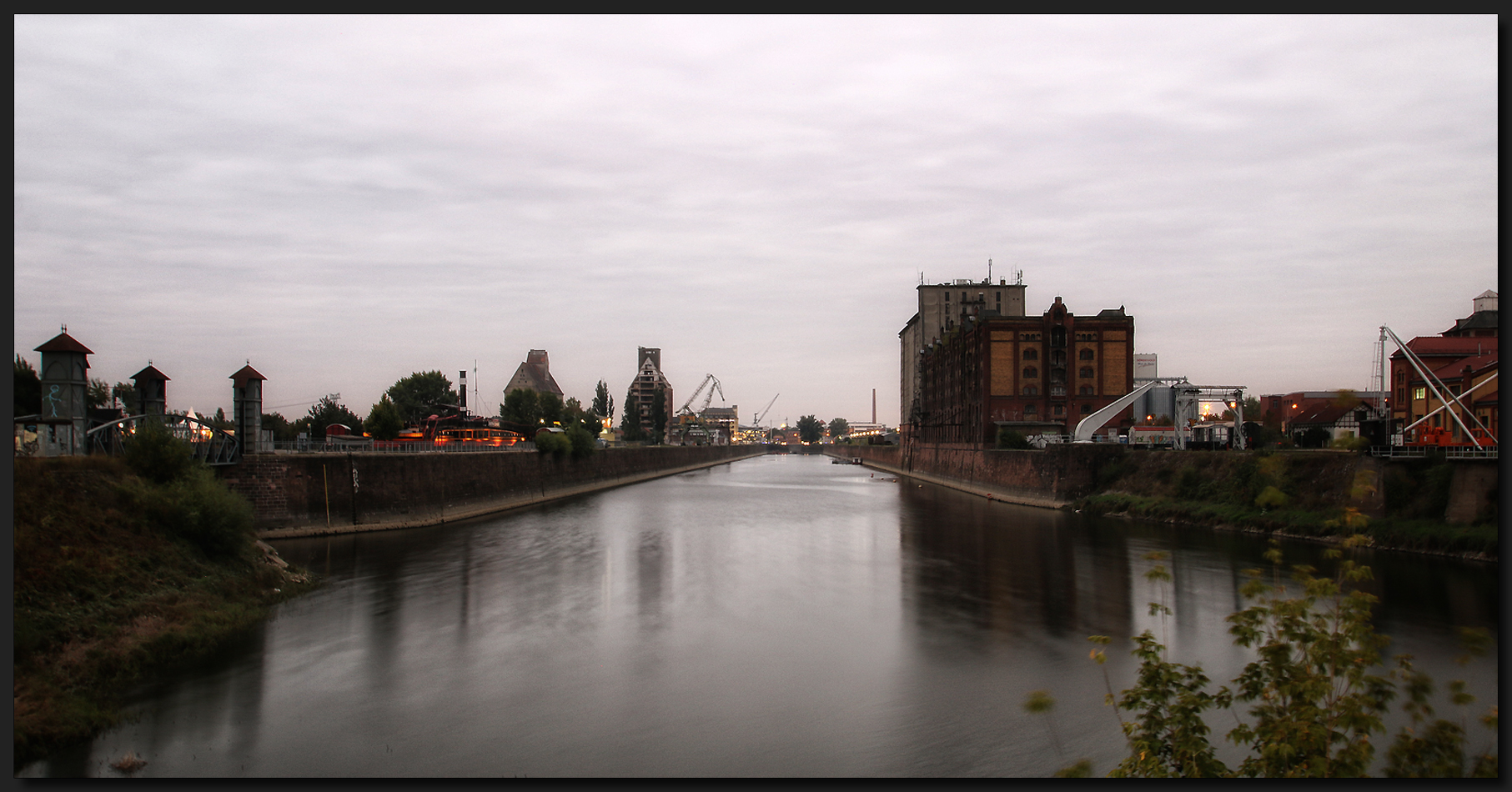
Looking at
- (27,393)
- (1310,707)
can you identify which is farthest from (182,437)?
(1310,707)

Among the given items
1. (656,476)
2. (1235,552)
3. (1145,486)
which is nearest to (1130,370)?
(1145,486)

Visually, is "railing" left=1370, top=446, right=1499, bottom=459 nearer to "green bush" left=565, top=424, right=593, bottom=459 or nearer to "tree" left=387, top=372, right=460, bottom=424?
"green bush" left=565, top=424, right=593, bottom=459

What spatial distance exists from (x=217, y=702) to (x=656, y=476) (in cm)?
9545

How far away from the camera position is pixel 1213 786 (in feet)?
18.3

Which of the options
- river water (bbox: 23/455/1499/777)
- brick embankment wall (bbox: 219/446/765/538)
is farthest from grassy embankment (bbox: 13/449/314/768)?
brick embankment wall (bbox: 219/446/765/538)

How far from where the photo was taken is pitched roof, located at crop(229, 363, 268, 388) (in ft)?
121

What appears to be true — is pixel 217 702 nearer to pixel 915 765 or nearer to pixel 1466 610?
pixel 915 765

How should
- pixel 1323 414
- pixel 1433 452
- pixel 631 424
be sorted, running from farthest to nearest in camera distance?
pixel 631 424, pixel 1323 414, pixel 1433 452

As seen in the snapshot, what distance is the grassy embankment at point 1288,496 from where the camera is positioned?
29328 millimetres

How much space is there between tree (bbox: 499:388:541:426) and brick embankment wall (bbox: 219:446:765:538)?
52714 mm

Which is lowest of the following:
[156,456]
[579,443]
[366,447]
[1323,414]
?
[579,443]

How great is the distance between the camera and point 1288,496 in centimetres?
2862

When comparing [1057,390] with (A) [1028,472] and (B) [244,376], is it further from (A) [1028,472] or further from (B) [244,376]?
(B) [244,376]

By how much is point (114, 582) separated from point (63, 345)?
11.3 metres
